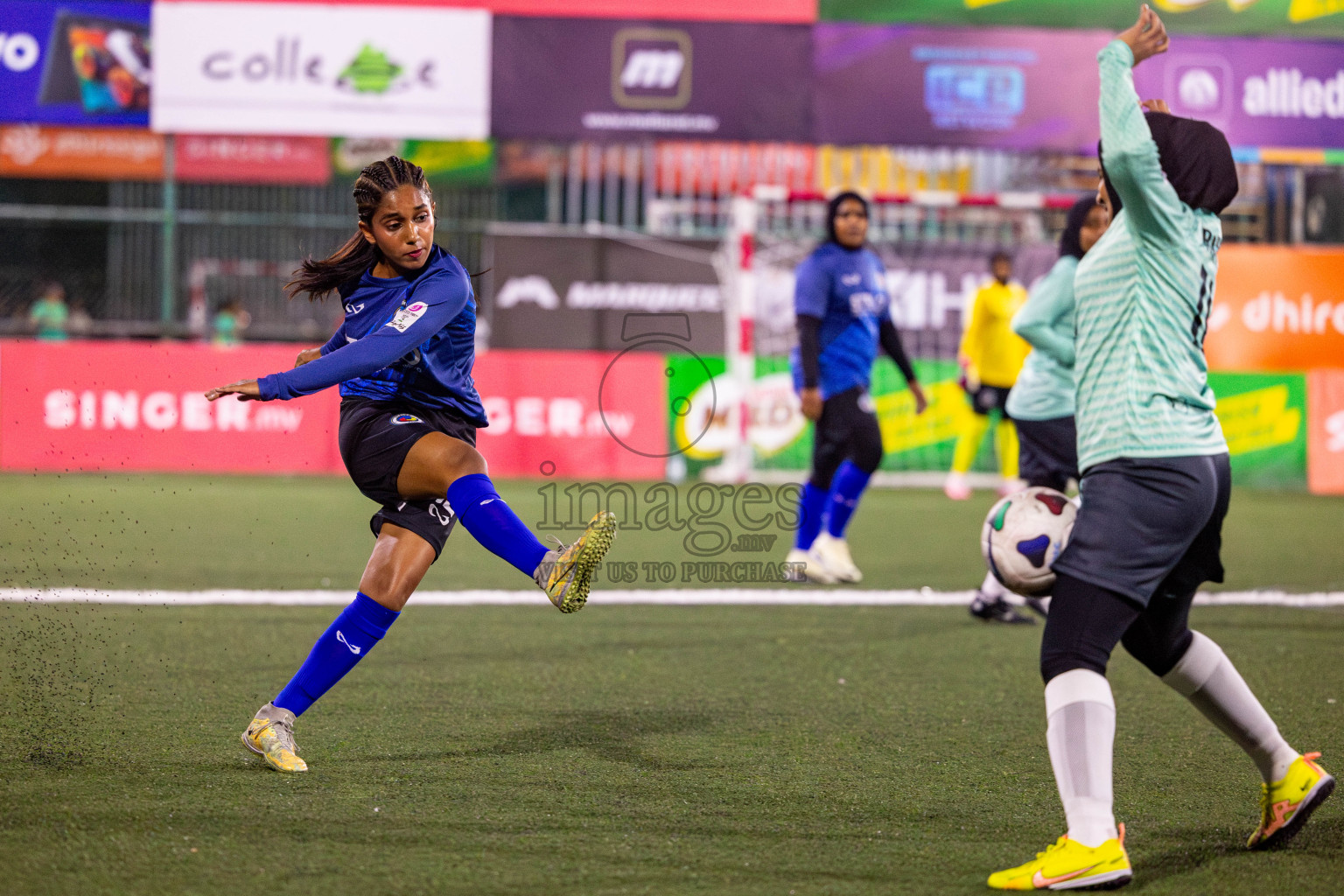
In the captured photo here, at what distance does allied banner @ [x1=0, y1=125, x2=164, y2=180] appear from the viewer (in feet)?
78.5

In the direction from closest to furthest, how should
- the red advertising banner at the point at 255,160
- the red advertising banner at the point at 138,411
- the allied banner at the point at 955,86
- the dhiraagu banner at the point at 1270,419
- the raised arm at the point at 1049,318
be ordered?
the raised arm at the point at 1049,318
the red advertising banner at the point at 138,411
the dhiraagu banner at the point at 1270,419
the allied banner at the point at 955,86
the red advertising banner at the point at 255,160

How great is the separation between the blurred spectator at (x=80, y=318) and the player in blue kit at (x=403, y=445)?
12.6 m

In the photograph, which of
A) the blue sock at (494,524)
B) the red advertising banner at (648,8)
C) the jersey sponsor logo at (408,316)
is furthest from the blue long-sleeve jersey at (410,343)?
the red advertising banner at (648,8)

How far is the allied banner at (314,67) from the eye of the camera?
49.8 feet

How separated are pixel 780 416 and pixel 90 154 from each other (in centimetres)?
1552

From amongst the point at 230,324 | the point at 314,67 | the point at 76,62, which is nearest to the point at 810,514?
the point at 314,67

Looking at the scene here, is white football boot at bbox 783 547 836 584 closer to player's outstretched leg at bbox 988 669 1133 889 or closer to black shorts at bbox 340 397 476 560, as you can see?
black shorts at bbox 340 397 476 560

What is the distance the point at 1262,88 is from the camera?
52.6 ft

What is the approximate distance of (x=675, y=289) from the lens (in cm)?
1580

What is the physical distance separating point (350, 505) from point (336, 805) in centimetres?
848

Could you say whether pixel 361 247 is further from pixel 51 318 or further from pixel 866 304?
pixel 51 318

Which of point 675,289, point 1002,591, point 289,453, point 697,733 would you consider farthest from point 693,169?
point 697,733

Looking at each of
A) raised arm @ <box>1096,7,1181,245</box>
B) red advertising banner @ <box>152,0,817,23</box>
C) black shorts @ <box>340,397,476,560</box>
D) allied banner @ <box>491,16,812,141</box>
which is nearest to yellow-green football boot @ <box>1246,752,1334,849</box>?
raised arm @ <box>1096,7,1181,245</box>

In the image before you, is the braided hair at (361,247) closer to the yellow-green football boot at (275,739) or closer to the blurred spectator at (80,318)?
the yellow-green football boot at (275,739)
